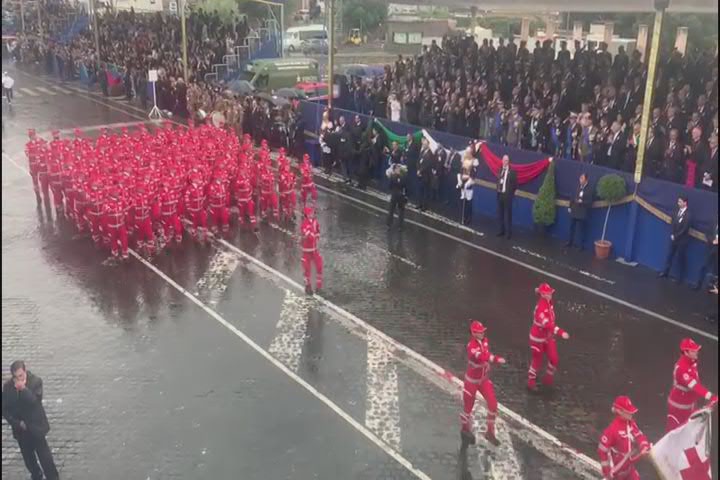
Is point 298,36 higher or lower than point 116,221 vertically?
higher

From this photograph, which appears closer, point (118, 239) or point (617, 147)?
point (118, 239)

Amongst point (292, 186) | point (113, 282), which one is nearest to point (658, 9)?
point (292, 186)

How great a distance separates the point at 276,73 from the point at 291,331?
26.4 meters

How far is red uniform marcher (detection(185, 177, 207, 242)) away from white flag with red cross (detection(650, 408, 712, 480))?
11504 millimetres

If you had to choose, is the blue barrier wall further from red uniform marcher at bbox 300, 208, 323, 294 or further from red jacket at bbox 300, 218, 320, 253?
red jacket at bbox 300, 218, 320, 253

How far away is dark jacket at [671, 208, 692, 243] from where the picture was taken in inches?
504

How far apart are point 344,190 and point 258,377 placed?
444 inches

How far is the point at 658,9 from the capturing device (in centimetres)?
1283

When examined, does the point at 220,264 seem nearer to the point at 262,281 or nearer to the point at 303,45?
the point at 262,281

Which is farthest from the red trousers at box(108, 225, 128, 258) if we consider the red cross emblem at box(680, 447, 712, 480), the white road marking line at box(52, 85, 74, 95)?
the white road marking line at box(52, 85, 74, 95)

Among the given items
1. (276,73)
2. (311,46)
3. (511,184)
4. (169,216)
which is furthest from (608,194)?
(311,46)

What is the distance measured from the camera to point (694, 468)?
6.27m

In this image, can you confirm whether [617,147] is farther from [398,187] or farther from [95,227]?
[95,227]

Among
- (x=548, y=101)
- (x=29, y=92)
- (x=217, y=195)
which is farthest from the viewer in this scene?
(x=29, y=92)
